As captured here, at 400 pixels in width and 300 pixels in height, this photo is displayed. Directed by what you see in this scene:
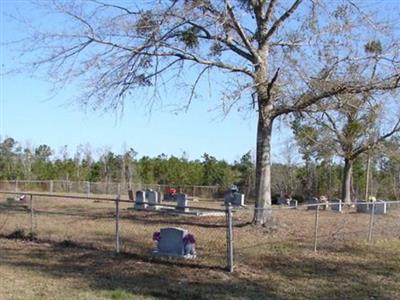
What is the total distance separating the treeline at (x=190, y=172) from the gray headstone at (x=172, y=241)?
46.0 meters

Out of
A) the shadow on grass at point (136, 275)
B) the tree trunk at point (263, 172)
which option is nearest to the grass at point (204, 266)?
the shadow on grass at point (136, 275)

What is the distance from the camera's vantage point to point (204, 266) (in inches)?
456

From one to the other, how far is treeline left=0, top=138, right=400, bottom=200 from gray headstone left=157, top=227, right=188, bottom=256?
46.0 metres

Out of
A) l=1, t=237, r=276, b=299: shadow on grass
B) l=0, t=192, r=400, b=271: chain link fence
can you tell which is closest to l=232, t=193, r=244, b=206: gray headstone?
l=0, t=192, r=400, b=271: chain link fence

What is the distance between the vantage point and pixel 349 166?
4006cm

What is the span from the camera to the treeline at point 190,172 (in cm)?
6072

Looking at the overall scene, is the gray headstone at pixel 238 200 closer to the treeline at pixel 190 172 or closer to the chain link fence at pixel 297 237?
the chain link fence at pixel 297 237

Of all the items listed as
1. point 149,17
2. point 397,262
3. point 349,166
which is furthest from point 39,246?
point 349,166

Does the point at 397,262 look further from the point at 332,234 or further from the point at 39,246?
the point at 39,246

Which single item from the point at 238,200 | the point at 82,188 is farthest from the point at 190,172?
the point at 238,200

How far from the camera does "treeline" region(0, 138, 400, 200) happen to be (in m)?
60.7

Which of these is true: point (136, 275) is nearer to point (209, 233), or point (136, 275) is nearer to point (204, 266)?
point (204, 266)

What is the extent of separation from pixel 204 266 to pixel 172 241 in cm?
107

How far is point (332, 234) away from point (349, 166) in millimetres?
23087
